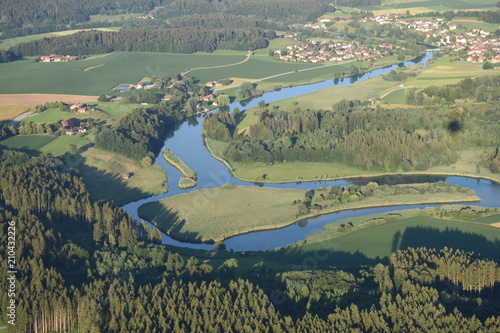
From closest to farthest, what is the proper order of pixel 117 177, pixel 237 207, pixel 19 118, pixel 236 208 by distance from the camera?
pixel 236 208, pixel 237 207, pixel 117 177, pixel 19 118

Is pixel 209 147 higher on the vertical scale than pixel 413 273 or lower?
lower

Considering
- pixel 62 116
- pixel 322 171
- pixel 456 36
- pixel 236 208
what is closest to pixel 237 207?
pixel 236 208

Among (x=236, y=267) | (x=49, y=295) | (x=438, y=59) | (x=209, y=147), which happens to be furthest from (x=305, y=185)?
(x=438, y=59)

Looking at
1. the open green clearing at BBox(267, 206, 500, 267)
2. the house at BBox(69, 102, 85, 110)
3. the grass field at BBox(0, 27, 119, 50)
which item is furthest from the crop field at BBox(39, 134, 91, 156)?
the grass field at BBox(0, 27, 119, 50)

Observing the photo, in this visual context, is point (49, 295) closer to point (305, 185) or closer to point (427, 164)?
point (305, 185)

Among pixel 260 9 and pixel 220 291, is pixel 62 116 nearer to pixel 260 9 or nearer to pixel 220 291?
pixel 220 291

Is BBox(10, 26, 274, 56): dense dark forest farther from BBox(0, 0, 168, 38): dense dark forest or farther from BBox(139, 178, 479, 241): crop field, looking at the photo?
BBox(139, 178, 479, 241): crop field
